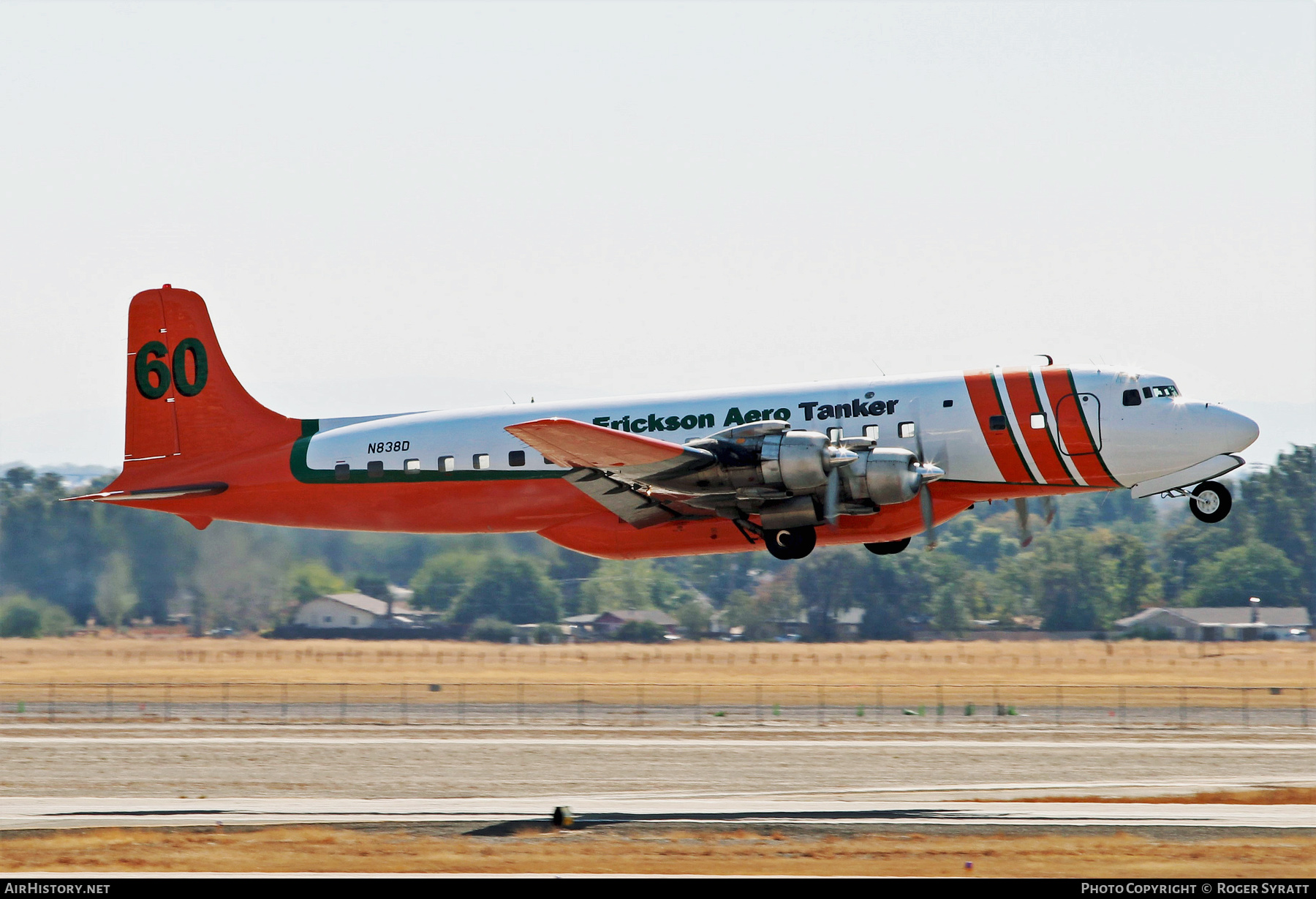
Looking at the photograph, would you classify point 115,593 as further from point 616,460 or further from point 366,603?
point 616,460

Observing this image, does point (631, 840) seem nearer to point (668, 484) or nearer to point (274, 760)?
point (668, 484)

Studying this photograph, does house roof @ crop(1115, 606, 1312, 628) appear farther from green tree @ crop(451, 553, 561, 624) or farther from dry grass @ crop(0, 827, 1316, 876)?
dry grass @ crop(0, 827, 1316, 876)

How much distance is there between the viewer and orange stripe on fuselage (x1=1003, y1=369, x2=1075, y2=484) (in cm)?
2931

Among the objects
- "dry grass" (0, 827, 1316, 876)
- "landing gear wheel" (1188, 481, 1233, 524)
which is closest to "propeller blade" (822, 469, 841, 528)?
"dry grass" (0, 827, 1316, 876)

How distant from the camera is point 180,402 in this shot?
36219 millimetres

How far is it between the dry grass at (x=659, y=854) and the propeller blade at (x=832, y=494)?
6234mm

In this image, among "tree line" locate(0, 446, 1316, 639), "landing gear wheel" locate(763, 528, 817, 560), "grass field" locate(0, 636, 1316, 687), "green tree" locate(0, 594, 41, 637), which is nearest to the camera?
"landing gear wheel" locate(763, 528, 817, 560)

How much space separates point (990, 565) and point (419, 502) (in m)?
77.5

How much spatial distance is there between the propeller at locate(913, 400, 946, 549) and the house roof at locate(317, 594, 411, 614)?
148 ft

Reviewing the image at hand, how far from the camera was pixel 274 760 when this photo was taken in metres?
39.8

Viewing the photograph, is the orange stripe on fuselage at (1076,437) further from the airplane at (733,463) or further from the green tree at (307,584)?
the green tree at (307,584)

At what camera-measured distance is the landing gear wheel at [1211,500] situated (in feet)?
97.0

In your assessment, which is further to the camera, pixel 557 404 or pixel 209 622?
pixel 209 622

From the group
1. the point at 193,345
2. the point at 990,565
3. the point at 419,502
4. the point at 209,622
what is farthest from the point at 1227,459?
the point at 990,565
